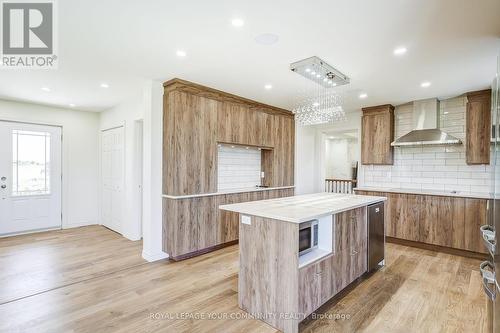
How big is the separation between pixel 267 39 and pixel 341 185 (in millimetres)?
5061

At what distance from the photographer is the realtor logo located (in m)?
2.07

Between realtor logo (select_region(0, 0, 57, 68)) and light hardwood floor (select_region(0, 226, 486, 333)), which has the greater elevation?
realtor logo (select_region(0, 0, 57, 68))

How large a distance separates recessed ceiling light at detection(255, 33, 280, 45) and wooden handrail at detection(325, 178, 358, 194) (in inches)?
191

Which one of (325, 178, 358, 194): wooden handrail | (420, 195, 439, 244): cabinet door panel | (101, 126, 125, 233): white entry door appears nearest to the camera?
(420, 195, 439, 244): cabinet door panel

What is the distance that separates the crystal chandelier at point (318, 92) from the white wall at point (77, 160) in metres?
4.75

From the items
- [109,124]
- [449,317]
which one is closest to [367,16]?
[449,317]

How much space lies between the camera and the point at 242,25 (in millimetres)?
2258

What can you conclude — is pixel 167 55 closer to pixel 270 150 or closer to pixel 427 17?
pixel 427 17

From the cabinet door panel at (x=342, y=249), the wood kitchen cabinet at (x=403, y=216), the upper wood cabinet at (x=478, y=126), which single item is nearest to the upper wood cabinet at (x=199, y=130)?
the cabinet door panel at (x=342, y=249)

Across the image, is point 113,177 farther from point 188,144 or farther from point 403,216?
point 403,216

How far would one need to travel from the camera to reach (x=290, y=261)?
82.0 inches

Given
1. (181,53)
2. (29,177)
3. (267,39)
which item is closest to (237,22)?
(267,39)

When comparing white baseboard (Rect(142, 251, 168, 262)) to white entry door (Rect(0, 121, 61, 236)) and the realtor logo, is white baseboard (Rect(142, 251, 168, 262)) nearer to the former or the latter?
the realtor logo

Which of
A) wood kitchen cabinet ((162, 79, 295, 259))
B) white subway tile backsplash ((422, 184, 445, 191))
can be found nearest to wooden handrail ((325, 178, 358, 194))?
white subway tile backsplash ((422, 184, 445, 191))
